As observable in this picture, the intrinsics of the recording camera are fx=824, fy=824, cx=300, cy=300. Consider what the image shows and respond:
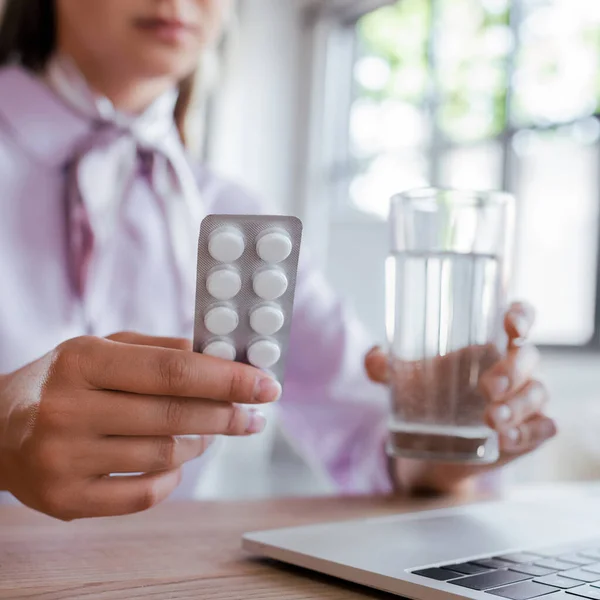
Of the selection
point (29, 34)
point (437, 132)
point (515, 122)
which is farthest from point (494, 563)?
point (437, 132)

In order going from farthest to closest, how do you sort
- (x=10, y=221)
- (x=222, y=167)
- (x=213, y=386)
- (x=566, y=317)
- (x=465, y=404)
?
(x=222, y=167) → (x=566, y=317) → (x=10, y=221) → (x=465, y=404) → (x=213, y=386)

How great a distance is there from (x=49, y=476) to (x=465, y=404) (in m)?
0.34

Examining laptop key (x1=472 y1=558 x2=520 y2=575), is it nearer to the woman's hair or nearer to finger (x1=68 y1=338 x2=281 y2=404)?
finger (x1=68 y1=338 x2=281 y2=404)

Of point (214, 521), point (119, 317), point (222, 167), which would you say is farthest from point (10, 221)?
point (222, 167)

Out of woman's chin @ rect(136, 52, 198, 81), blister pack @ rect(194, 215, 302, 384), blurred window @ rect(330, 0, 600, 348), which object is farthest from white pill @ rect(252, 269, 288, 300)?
blurred window @ rect(330, 0, 600, 348)

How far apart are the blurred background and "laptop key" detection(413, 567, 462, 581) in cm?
153

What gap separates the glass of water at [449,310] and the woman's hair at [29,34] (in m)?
0.71

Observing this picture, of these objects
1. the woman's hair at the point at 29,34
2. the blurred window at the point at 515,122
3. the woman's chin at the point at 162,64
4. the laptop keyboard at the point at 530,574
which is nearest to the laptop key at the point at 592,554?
the laptop keyboard at the point at 530,574

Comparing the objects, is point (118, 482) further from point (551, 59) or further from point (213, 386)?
point (551, 59)

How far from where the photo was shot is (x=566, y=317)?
2.98 metres

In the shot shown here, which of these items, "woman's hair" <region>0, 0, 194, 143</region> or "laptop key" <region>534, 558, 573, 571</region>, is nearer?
"laptop key" <region>534, 558, 573, 571</region>

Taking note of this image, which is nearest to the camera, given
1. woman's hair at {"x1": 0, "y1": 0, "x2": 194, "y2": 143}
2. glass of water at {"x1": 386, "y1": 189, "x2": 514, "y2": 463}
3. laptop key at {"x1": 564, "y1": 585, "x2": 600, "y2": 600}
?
laptop key at {"x1": 564, "y1": 585, "x2": 600, "y2": 600}

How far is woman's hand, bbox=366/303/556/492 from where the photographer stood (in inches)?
25.8

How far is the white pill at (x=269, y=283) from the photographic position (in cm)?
41
